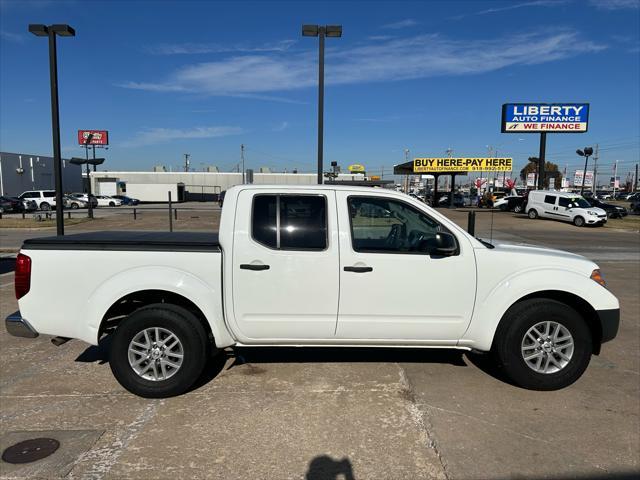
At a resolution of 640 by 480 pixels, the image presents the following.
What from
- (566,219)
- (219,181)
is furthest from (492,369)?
(219,181)

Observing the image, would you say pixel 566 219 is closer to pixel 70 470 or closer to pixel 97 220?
pixel 97 220

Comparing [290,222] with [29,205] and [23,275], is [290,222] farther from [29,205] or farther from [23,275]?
[29,205]

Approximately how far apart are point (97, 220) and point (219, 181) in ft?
180

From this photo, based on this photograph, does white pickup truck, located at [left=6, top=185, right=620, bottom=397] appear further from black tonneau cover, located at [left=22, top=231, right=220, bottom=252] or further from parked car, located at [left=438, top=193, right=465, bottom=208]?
parked car, located at [left=438, top=193, right=465, bottom=208]

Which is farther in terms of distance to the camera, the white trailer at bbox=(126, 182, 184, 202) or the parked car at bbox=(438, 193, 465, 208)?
the white trailer at bbox=(126, 182, 184, 202)

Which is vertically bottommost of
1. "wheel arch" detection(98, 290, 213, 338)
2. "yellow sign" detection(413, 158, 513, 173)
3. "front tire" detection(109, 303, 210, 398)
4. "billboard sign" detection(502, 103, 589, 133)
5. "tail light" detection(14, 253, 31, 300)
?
"front tire" detection(109, 303, 210, 398)

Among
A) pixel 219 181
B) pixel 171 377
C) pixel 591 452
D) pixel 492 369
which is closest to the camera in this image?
pixel 591 452

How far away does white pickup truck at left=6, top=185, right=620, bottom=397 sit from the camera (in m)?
3.95

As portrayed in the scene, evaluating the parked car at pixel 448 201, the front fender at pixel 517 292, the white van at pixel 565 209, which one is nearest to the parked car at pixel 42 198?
the white van at pixel 565 209

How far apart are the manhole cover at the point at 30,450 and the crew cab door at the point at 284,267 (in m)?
1.55

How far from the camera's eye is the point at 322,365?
Result: 475cm

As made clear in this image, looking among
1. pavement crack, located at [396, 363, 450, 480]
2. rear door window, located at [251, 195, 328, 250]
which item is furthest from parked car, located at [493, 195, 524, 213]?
rear door window, located at [251, 195, 328, 250]

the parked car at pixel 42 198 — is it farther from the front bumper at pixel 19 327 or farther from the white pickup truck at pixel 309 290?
the white pickup truck at pixel 309 290

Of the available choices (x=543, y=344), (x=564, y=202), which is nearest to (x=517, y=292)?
(x=543, y=344)
